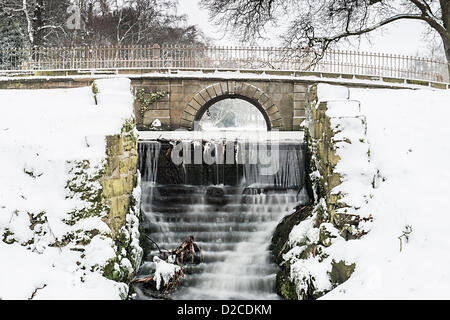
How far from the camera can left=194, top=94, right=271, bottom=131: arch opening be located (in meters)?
15.9

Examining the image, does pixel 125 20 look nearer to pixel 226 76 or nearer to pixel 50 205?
pixel 226 76

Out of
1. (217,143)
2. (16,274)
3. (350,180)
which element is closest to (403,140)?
(350,180)

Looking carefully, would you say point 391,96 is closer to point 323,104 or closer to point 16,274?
point 323,104

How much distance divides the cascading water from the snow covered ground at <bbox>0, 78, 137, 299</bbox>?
3.76ft

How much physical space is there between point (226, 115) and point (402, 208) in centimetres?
4049

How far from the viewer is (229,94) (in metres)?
15.4

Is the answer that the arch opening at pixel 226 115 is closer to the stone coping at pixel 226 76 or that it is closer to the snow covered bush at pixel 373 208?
the stone coping at pixel 226 76

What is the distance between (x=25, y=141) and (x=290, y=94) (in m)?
10.6

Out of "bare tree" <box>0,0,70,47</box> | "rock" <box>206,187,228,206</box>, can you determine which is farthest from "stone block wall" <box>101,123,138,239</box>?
"bare tree" <box>0,0,70,47</box>

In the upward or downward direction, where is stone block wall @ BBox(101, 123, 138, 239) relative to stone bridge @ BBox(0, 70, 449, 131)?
downward

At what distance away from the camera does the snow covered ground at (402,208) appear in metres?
4.55

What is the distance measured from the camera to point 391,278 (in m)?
4.62

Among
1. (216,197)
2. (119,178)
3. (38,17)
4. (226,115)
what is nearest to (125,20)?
(38,17)

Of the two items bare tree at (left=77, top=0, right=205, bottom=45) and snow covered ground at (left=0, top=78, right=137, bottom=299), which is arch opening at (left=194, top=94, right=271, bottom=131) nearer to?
bare tree at (left=77, top=0, right=205, bottom=45)
